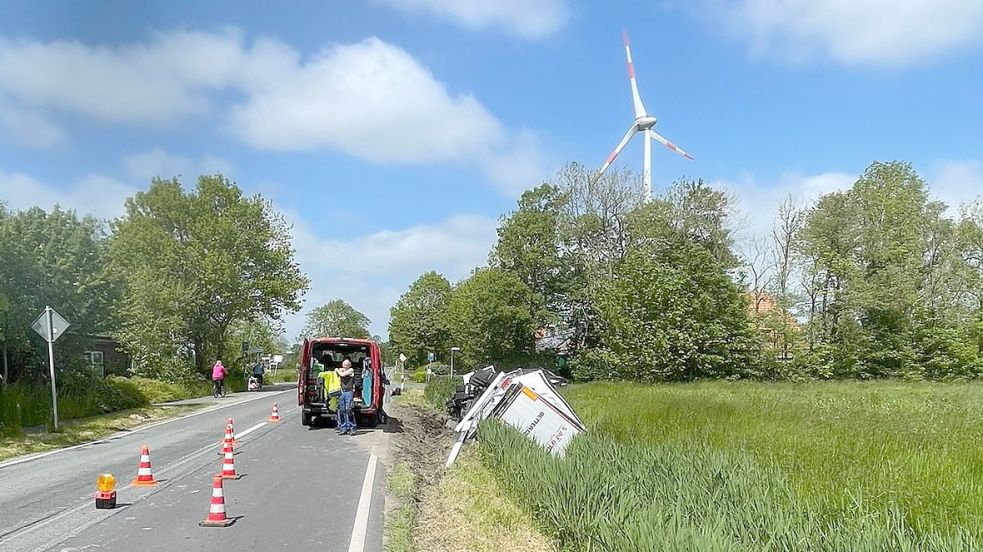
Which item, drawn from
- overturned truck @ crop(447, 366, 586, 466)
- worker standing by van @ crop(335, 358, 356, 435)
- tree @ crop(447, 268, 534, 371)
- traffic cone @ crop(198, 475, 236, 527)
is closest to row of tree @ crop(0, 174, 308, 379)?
tree @ crop(447, 268, 534, 371)

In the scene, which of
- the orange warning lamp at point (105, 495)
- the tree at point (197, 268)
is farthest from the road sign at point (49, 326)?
the tree at point (197, 268)

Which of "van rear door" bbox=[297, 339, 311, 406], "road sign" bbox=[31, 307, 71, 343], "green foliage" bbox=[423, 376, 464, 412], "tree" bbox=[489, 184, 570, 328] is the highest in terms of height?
"tree" bbox=[489, 184, 570, 328]

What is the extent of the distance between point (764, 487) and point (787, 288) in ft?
137

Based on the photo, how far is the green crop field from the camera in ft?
17.5

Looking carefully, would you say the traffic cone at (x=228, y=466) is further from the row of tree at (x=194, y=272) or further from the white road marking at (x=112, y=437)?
the row of tree at (x=194, y=272)

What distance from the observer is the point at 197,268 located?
42938 millimetres

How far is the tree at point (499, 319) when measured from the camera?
53625mm

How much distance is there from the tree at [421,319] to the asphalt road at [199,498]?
7452 centimetres

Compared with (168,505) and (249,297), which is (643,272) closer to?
(249,297)

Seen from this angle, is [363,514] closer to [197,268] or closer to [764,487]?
[764,487]

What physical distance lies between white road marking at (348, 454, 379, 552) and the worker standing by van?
204 inches

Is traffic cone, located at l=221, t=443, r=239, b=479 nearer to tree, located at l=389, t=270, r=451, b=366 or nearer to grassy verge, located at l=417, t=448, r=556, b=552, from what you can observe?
grassy verge, located at l=417, t=448, r=556, b=552

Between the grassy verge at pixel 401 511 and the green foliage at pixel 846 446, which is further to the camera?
the grassy verge at pixel 401 511

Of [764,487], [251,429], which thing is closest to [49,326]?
[251,429]
